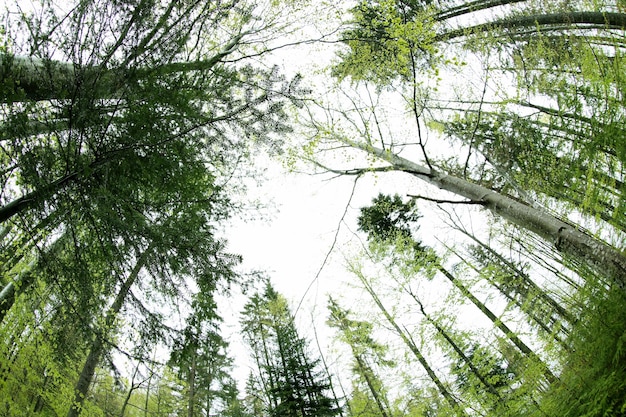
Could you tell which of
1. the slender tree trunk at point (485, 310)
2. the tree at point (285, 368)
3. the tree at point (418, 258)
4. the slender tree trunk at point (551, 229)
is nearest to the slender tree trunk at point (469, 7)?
the tree at point (418, 258)

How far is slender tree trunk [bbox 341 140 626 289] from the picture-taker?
5.59 ft

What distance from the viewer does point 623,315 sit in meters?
1.39

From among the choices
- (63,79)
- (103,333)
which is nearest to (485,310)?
(103,333)

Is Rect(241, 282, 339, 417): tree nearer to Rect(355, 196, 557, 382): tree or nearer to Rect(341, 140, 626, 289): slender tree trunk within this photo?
Rect(355, 196, 557, 382): tree

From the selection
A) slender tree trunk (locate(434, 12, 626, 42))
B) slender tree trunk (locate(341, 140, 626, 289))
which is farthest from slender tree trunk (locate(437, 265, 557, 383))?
slender tree trunk (locate(434, 12, 626, 42))

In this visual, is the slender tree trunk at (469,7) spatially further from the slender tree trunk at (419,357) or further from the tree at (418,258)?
the slender tree trunk at (419,357)

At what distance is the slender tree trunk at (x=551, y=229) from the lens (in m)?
1.70

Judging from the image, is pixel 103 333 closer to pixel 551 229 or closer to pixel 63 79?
pixel 63 79

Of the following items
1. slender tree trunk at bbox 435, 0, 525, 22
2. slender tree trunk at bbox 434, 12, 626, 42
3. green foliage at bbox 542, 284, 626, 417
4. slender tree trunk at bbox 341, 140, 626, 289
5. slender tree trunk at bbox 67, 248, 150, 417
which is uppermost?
slender tree trunk at bbox 435, 0, 525, 22

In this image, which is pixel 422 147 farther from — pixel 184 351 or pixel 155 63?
pixel 184 351

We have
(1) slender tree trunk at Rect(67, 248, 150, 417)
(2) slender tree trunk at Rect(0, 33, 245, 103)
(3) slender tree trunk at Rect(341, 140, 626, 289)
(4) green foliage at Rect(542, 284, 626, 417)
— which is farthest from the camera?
(1) slender tree trunk at Rect(67, 248, 150, 417)

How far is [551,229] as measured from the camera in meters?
2.34

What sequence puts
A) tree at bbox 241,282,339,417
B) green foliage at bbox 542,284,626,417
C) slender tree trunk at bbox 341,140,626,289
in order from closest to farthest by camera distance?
green foliage at bbox 542,284,626,417
slender tree trunk at bbox 341,140,626,289
tree at bbox 241,282,339,417

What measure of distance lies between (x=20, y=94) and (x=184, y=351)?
2655mm
